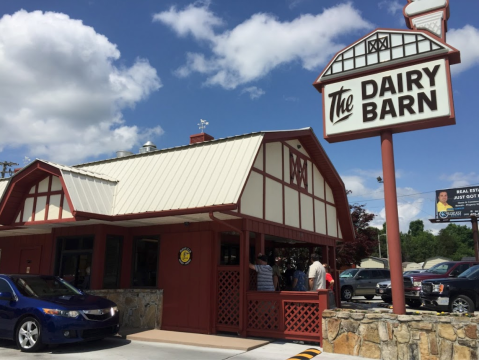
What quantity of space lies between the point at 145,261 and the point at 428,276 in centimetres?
1126

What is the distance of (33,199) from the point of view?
1275 cm

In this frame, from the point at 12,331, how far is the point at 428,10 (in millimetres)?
11478

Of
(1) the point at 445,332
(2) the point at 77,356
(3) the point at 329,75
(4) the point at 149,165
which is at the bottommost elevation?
(2) the point at 77,356

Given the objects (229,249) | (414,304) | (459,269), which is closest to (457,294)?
(459,269)

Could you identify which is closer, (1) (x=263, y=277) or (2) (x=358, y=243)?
(1) (x=263, y=277)

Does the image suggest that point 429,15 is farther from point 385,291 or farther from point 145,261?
point 385,291

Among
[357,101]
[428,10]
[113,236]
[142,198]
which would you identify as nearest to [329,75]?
[357,101]

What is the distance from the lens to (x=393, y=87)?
932 centimetres

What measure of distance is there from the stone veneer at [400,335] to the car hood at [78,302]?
4987 millimetres

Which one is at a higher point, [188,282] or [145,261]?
[145,261]

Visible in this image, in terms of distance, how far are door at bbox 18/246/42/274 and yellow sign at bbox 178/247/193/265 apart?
5.79m

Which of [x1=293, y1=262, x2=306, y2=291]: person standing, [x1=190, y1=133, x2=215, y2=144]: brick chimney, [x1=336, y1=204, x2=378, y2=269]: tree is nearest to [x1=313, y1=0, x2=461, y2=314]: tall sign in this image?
[x1=293, y1=262, x2=306, y2=291]: person standing

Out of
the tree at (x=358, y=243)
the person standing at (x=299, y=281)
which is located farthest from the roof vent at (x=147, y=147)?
the tree at (x=358, y=243)

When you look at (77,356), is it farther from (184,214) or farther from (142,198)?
(142,198)
